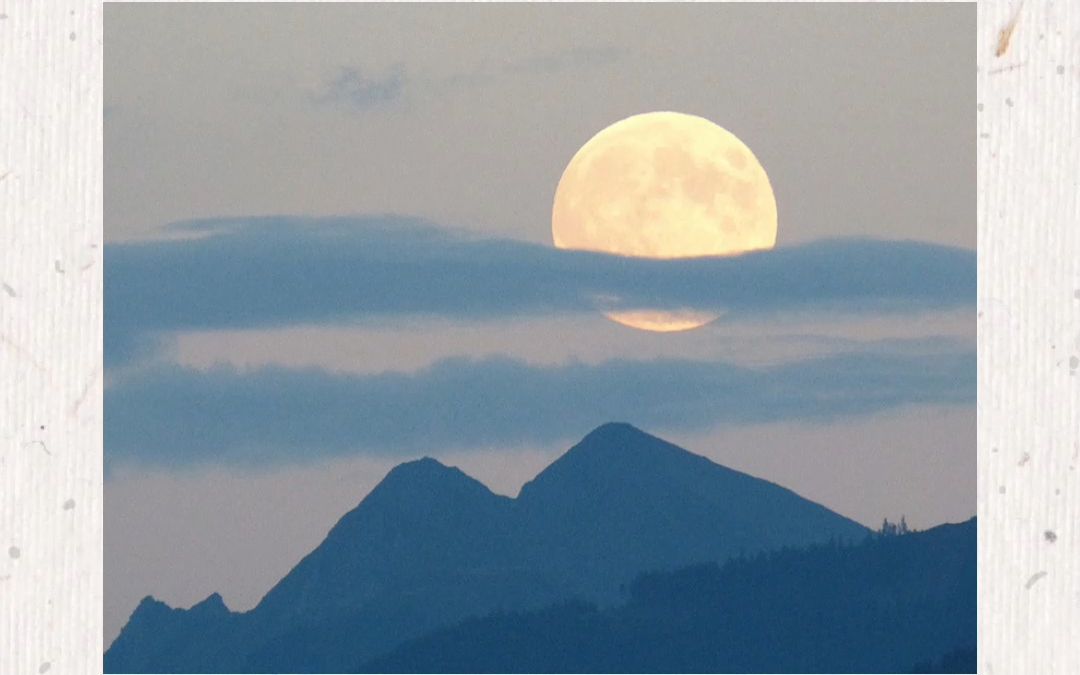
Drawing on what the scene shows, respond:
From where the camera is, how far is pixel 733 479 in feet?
25.5

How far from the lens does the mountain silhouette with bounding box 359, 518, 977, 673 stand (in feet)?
24.4

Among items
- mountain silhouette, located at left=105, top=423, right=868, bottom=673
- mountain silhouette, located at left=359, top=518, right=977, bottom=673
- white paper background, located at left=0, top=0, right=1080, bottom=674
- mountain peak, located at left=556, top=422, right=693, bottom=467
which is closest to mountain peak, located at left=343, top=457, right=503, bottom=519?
mountain silhouette, located at left=105, top=423, right=868, bottom=673

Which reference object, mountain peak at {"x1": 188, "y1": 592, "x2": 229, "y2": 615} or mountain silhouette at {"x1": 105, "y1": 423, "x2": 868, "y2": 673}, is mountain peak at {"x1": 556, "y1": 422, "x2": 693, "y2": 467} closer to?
mountain silhouette at {"x1": 105, "y1": 423, "x2": 868, "y2": 673}

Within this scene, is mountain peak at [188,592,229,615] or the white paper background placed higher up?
the white paper background

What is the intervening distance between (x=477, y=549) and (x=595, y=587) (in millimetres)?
666

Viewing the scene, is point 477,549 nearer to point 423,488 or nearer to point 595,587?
point 423,488

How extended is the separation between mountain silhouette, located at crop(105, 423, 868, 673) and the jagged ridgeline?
12 mm

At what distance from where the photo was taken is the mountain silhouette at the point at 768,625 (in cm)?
743

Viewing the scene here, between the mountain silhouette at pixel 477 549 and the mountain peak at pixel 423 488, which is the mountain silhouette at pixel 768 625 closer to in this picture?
the mountain silhouette at pixel 477 549
